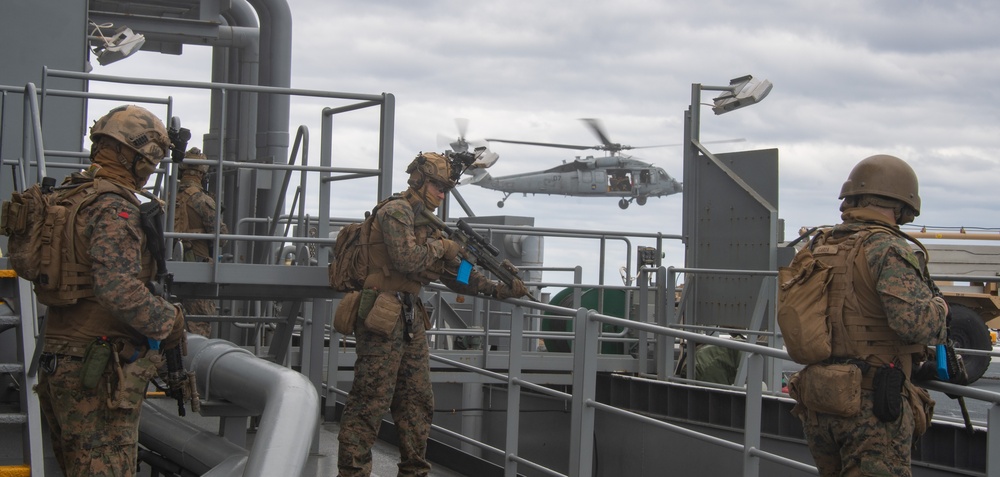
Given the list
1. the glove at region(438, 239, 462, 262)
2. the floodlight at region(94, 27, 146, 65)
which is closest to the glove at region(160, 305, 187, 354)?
the glove at region(438, 239, 462, 262)

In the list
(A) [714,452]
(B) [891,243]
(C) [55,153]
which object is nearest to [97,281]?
(C) [55,153]

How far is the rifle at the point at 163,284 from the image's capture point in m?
4.15

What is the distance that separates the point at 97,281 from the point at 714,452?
5.72 m

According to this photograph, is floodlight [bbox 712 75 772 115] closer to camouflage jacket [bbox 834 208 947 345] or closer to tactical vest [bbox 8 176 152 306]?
camouflage jacket [bbox 834 208 947 345]

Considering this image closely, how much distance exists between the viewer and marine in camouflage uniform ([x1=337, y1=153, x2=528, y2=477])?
582cm

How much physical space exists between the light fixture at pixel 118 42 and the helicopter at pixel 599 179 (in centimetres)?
4510

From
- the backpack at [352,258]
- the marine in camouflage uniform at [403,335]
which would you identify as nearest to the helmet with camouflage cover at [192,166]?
the backpack at [352,258]

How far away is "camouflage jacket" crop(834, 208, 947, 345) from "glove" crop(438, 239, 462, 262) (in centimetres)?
270

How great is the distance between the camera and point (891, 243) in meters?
3.89

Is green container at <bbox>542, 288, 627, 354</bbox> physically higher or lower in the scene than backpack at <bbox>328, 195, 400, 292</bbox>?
lower

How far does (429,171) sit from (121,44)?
510cm

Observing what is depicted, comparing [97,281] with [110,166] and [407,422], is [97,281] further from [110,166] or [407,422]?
[407,422]

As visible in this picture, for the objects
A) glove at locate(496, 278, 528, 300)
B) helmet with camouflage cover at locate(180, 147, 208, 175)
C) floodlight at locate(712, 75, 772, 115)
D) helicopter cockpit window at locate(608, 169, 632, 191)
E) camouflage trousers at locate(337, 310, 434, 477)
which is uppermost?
helicopter cockpit window at locate(608, 169, 632, 191)

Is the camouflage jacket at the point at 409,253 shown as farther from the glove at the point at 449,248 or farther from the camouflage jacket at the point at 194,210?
the camouflage jacket at the point at 194,210
